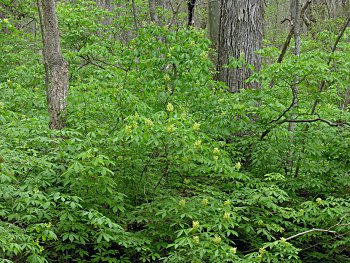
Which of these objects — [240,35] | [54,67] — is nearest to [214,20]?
[240,35]

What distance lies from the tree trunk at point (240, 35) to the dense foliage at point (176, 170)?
37.5 inches

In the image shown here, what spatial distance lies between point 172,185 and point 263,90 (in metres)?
2.13

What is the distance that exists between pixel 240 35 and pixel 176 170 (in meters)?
3.42

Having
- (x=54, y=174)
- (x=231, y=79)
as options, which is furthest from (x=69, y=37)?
(x=54, y=174)

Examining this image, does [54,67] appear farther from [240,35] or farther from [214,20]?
[214,20]

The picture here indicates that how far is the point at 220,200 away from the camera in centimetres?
467

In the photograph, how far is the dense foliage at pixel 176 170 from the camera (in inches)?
163

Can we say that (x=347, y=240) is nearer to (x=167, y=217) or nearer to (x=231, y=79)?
(x=167, y=217)

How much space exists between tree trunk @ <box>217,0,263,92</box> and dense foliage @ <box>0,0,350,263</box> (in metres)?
0.95

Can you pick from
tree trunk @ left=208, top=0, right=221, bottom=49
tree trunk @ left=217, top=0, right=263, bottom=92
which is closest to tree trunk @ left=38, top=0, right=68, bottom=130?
tree trunk @ left=217, top=0, right=263, bottom=92

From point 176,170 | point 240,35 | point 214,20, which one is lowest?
point 176,170

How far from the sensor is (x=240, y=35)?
7.48m

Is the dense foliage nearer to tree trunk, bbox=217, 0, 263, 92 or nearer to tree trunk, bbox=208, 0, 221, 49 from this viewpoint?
tree trunk, bbox=217, 0, 263, 92

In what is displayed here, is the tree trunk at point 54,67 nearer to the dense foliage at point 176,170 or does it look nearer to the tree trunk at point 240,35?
the dense foliage at point 176,170
